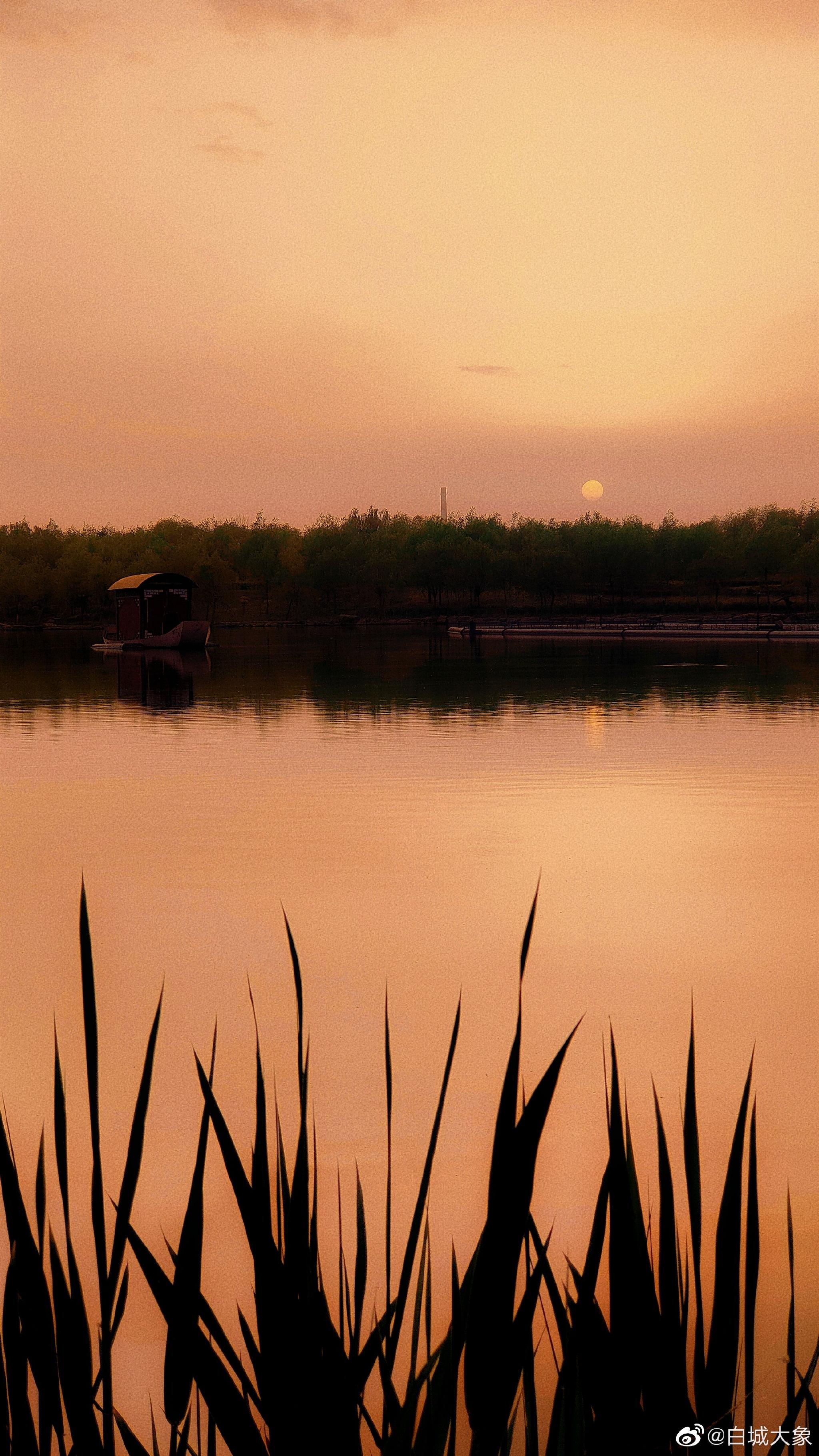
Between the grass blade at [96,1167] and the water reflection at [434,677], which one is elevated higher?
the grass blade at [96,1167]

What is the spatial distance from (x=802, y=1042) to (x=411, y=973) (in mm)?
2399

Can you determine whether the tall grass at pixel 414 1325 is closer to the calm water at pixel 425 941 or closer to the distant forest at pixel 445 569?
the calm water at pixel 425 941

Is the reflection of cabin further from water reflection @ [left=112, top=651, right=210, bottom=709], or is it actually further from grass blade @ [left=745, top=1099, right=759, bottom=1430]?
grass blade @ [left=745, top=1099, right=759, bottom=1430]

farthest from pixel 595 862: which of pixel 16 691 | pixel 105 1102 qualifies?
pixel 16 691

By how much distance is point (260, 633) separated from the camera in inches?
3578

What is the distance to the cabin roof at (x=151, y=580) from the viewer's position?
5909cm

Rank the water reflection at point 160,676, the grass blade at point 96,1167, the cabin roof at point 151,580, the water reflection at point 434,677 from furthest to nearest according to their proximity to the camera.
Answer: the cabin roof at point 151,580
the water reflection at point 160,676
the water reflection at point 434,677
the grass blade at point 96,1167

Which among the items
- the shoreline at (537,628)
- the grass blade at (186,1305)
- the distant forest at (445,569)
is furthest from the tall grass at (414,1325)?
the distant forest at (445,569)

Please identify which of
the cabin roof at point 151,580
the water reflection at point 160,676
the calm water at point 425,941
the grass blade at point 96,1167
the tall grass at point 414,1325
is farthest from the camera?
the cabin roof at point 151,580

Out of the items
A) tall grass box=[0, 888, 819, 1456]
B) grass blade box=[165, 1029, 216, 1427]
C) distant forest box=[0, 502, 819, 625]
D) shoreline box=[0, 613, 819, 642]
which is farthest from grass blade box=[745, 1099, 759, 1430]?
distant forest box=[0, 502, 819, 625]

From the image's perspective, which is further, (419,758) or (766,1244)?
(419,758)

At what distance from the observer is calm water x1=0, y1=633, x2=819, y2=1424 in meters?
5.37

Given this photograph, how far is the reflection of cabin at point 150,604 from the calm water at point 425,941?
39.4m

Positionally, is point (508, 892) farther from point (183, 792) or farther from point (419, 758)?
point (419, 758)
